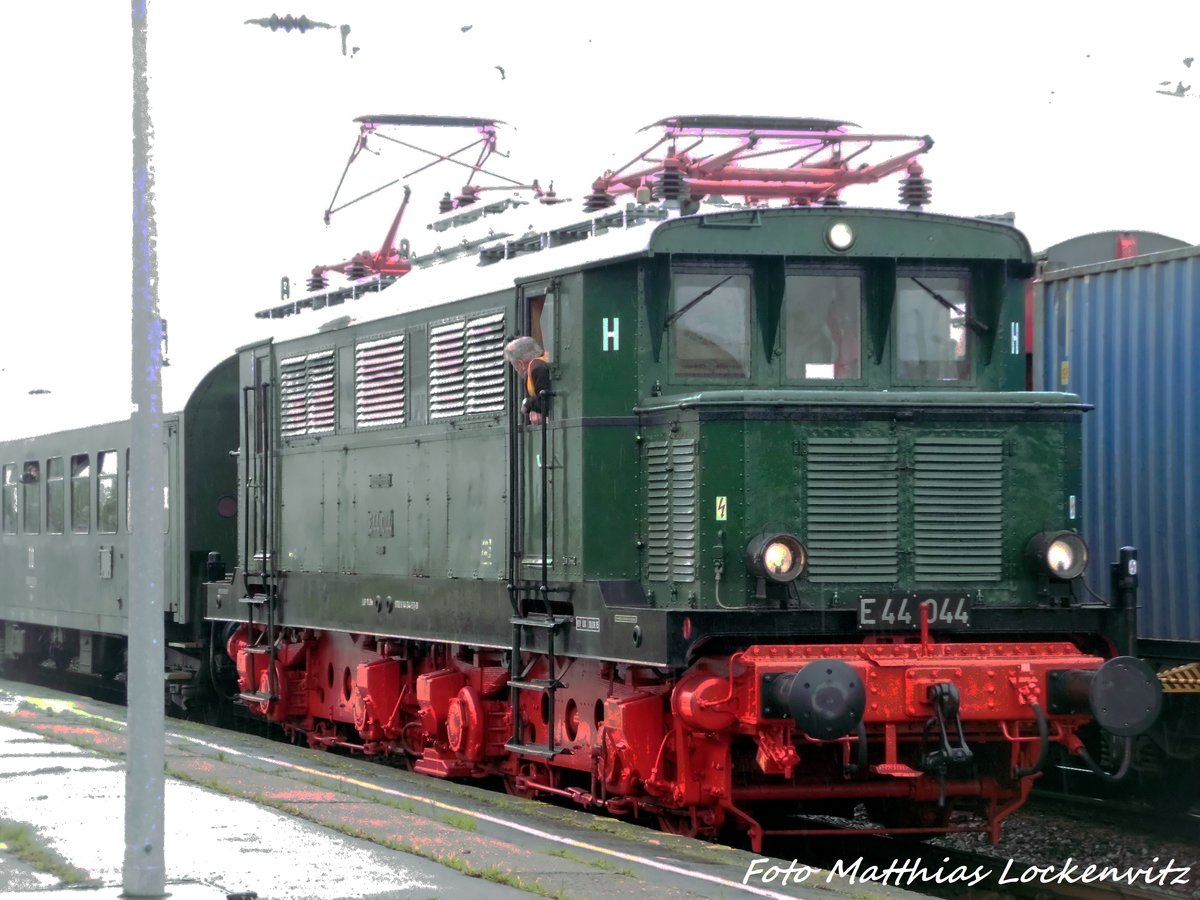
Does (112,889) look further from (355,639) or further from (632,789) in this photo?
(355,639)

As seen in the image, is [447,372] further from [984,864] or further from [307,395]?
[984,864]

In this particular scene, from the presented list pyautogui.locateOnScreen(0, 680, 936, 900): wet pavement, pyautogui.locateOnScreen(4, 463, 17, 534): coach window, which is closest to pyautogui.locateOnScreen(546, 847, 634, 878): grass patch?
pyautogui.locateOnScreen(0, 680, 936, 900): wet pavement

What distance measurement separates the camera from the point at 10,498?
→ 26.2m

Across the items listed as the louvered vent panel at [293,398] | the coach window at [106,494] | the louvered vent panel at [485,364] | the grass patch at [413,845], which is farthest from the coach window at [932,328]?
the coach window at [106,494]

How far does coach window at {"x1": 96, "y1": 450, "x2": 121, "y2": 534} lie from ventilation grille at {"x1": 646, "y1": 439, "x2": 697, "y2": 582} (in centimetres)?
1143

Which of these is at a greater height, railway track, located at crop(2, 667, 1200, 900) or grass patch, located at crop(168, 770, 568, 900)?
grass patch, located at crop(168, 770, 568, 900)

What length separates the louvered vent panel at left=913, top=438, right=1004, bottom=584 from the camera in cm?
1107

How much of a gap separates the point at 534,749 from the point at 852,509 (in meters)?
2.74

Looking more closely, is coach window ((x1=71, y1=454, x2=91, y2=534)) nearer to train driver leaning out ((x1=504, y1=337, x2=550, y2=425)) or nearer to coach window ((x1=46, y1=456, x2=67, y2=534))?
coach window ((x1=46, y1=456, x2=67, y2=534))

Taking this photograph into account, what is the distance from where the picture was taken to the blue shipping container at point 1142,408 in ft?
44.3

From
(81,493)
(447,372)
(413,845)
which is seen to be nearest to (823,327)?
(447,372)

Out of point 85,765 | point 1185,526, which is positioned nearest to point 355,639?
point 85,765

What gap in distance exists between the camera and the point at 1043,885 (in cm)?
1142

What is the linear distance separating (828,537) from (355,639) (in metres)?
5.81
